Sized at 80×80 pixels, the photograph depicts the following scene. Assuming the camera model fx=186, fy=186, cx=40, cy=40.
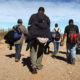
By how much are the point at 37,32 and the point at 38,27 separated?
Answer: 0.61 feet

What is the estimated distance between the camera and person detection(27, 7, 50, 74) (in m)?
6.27

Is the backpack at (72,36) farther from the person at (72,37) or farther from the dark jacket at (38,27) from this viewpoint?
the dark jacket at (38,27)

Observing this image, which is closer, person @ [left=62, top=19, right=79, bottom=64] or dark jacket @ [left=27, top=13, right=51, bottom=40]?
dark jacket @ [left=27, top=13, right=51, bottom=40]

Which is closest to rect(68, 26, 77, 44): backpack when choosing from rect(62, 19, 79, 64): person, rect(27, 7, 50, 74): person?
rect(62, 19, 79, 64): person

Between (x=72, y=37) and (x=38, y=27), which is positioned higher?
(x=38, y=27)

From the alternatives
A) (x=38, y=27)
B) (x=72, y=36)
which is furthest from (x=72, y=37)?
(x=38, y=27)

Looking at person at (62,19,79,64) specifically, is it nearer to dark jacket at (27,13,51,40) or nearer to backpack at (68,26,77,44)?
backpack at (68,26,77,44)

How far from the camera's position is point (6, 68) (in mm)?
7070

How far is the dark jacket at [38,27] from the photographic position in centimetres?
629

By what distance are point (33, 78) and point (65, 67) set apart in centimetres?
214

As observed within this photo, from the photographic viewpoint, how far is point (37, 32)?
6277mm

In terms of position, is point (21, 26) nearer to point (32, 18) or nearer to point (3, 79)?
point (32, 18)

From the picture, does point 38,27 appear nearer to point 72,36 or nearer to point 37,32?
point 37,32

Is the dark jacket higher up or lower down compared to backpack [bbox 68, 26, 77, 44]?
higher up
